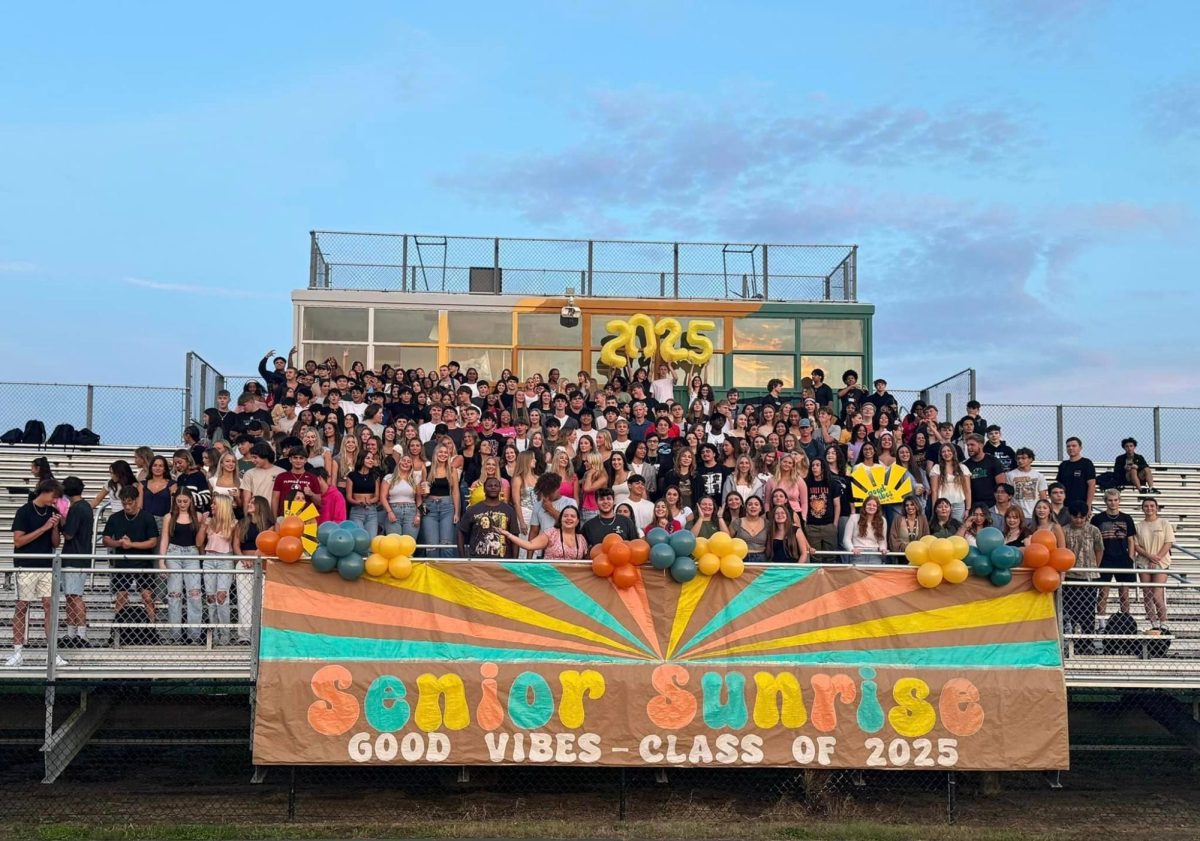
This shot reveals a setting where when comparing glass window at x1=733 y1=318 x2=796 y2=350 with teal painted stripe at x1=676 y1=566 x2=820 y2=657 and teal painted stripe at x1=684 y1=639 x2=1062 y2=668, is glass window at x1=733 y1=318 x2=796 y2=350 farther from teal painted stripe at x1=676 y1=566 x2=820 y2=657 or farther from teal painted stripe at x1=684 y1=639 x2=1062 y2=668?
teal painted stripe at x1=684 y1=639 x2=1062 y2=668

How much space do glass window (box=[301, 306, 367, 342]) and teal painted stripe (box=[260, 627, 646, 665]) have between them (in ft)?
39.3

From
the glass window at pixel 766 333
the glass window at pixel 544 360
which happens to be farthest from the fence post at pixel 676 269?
the glass window at pixel 544 360

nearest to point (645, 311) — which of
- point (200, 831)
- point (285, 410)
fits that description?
point (285, 410)

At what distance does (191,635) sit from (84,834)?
1751mm

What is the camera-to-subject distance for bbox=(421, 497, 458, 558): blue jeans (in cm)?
1188

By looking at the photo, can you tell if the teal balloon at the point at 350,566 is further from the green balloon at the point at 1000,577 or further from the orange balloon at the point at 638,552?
the green balloon at the point at 1000,577

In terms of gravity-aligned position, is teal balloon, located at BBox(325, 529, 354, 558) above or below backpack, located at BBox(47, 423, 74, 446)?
below

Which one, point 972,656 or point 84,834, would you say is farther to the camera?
point 972,656

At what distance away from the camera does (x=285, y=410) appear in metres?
15.1

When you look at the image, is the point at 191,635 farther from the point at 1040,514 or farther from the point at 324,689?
the point at 1040,514

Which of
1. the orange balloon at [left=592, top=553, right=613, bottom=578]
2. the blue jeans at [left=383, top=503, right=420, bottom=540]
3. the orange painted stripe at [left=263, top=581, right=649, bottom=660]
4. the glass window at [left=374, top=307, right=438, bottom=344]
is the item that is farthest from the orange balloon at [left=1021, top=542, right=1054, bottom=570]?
the glass window at [left=374, top=307, right=438, bottom=344]

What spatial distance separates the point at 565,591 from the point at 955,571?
3.38 metres

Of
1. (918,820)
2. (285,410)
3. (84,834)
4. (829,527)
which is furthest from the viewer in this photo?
(285,410)

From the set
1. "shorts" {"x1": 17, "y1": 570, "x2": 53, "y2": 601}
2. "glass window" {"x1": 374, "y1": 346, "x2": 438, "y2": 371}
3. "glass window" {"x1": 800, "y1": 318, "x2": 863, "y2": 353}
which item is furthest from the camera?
"glass window" {"x1": 800, "y1": 318, "x2": 863, "y2": 353}
